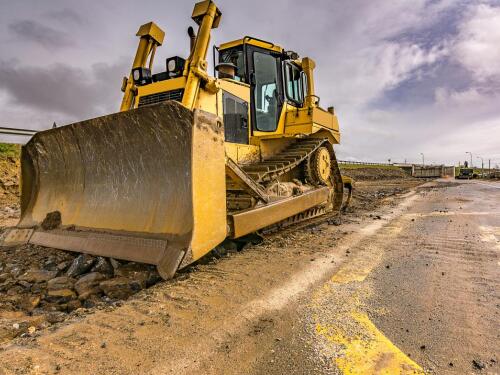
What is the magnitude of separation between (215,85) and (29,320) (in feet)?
11.2

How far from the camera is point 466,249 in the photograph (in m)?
4.55

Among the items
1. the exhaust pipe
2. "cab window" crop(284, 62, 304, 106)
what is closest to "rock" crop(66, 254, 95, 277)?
the exhaust pipe

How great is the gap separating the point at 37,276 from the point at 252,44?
4.85 meters

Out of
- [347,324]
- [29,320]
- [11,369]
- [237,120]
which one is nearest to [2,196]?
[237,120]

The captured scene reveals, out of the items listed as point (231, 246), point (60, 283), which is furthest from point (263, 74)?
point (60, 283)

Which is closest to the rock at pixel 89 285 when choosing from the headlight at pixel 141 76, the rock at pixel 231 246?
the rock at pixel 231 246

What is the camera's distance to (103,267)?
3.64m

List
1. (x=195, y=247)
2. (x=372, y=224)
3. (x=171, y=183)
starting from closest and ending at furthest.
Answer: (x=195, y=247) → (x=171, y=183) → (x=372, y=224)

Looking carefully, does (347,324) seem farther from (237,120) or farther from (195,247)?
(237,120)

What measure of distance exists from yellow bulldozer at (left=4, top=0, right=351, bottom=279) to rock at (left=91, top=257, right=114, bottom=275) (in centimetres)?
20

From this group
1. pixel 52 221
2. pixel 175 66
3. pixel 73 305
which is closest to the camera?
pixel 73 305

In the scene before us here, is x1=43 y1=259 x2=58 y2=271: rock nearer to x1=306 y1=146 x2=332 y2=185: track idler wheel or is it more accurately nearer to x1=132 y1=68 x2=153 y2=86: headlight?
x1=132 y1=68 x2=153 y2=86: headlight

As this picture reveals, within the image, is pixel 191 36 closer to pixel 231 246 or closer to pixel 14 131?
pixel 231 246

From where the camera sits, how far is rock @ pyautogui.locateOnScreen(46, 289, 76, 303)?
3041 millimetres
